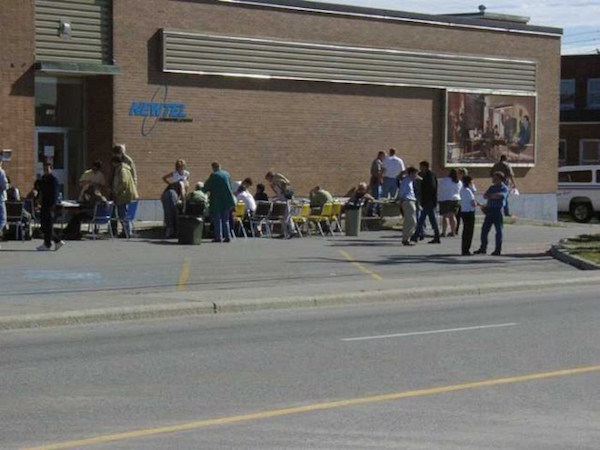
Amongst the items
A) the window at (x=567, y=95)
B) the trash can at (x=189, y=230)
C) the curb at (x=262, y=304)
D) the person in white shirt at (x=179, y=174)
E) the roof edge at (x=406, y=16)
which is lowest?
the curb at (x=262, y=304)

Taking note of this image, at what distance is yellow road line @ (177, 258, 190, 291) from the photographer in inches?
750

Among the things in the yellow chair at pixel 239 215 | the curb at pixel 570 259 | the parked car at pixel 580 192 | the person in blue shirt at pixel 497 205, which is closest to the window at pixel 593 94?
the parked car at pixel 580 192

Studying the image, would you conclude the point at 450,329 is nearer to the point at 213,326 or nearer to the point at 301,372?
the point at 213,326

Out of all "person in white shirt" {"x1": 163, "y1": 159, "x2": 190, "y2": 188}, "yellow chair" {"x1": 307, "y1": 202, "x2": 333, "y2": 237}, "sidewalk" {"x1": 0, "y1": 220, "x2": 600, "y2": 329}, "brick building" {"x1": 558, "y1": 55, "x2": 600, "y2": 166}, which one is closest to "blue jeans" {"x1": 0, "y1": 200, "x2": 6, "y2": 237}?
"sidewalk" {"x1": 0, "y1": 220, "x2": 600, "y2": 329}

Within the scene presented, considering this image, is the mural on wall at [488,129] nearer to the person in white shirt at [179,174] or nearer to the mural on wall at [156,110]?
the mural on wall at [156,110]

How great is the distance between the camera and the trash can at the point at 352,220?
30203 millimetres

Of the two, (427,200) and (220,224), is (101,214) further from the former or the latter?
(427,200)

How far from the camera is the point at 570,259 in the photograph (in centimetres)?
2475

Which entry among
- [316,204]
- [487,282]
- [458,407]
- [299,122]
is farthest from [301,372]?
[299,122]

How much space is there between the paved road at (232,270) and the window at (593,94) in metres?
36.5

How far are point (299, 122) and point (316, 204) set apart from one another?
15.9 feet

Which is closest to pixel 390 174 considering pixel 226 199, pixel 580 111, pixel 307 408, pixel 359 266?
pixel 226 199

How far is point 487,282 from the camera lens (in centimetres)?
2020

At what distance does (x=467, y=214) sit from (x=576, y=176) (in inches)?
890
